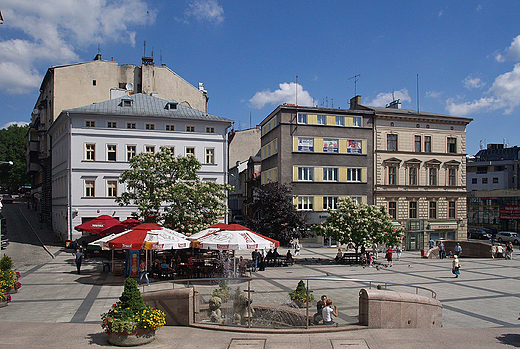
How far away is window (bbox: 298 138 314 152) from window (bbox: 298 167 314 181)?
2086 mm

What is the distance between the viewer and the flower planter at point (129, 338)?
30.9 ft

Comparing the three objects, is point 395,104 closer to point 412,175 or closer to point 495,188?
point 412,175

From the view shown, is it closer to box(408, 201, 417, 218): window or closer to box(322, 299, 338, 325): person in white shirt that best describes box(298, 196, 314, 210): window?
box(408, 201, 417, 218): window

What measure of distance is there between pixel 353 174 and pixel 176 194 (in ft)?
81.4

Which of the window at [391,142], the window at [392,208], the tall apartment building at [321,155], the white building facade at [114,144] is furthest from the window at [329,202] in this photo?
the white building facade at [114,144]

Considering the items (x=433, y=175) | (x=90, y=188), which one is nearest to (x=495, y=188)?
(x=433, y=175)

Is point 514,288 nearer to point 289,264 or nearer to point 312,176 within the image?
point 289,264

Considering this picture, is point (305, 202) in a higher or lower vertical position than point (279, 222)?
higher

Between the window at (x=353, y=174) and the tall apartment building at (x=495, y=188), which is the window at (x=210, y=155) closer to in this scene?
the window at (x=353, y=174)

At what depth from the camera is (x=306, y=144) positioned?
42.0 metres

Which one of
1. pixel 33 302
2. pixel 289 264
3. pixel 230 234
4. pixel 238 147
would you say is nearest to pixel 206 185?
pixel 230 234

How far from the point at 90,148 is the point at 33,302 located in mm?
23344

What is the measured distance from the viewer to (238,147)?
218ft

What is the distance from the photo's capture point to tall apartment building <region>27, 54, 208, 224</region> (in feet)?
143
